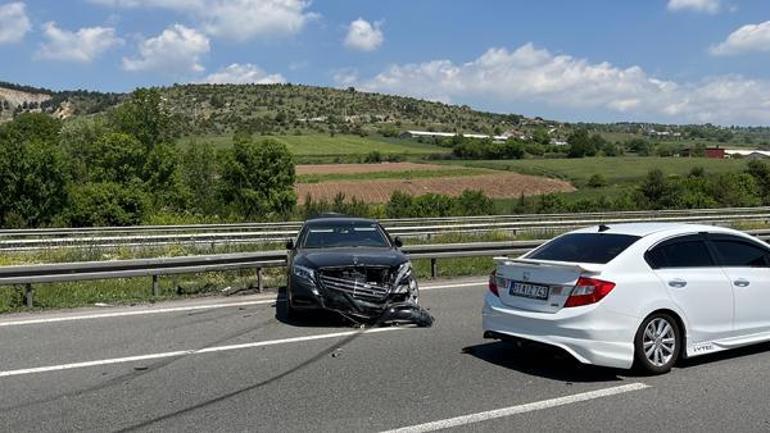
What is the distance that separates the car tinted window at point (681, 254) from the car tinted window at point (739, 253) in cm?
22

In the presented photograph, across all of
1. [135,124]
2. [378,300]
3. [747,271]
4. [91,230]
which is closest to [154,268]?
[378,300]

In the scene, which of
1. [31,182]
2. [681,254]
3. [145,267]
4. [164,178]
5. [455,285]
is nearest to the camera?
[681,254]

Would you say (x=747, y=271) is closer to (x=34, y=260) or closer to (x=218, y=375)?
(x=218, y=375)

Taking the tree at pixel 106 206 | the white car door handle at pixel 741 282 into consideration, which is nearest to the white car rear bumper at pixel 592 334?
the white car door handle at pixel 741 282

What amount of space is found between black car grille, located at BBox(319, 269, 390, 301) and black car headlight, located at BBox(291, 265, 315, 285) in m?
0.12

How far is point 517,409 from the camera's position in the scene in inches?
236

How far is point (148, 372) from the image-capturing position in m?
7.27

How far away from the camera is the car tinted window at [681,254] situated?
736cm

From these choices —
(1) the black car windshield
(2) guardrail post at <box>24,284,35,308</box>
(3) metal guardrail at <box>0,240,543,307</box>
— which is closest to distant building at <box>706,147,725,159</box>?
(3) metal guardrail at <box>0,240,543,307</box>

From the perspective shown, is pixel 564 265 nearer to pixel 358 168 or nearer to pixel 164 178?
pixel 164 178

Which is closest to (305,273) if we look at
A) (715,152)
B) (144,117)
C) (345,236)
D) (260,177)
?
(345,236)

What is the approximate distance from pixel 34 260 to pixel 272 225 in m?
21.0

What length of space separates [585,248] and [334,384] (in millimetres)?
2962

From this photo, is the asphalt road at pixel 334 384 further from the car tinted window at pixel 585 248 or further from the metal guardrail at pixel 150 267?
the metal guardrail at pixel 150 267
